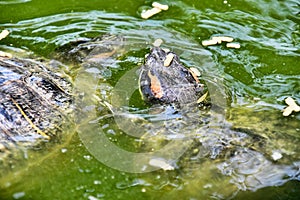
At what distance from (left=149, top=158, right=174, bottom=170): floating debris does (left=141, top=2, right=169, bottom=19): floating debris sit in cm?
192

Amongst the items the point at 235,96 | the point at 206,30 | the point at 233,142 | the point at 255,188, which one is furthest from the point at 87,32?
the point at 255,188

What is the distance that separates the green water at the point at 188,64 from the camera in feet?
10.9

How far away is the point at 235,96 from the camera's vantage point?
403 centimetres

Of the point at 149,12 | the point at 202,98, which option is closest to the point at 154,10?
the point at 149,12

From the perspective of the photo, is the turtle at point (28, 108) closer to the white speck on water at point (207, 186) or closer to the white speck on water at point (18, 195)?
the white speck on water at point (18, 195)

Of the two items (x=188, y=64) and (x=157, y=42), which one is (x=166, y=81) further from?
(x=157, y=42)

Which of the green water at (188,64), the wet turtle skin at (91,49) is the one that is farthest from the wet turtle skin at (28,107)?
the wet turtle skin at (91,49)

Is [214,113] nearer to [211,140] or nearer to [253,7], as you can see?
[211,140]

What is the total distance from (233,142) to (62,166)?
125 cm

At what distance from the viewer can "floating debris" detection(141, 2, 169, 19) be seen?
486 cm

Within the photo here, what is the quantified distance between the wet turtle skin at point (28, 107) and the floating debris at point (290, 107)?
5.68 feet

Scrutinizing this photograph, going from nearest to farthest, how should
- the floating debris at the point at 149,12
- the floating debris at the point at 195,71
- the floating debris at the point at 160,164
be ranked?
the floating debris at the point at 160,164 < the floating debris at the point at 195,71 < the floating debris at the point at 149,12

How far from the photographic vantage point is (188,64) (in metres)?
4.36

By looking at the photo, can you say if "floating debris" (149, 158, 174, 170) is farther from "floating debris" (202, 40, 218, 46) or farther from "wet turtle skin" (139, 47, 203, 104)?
"floating debris" (202, 40, 218, 46)
